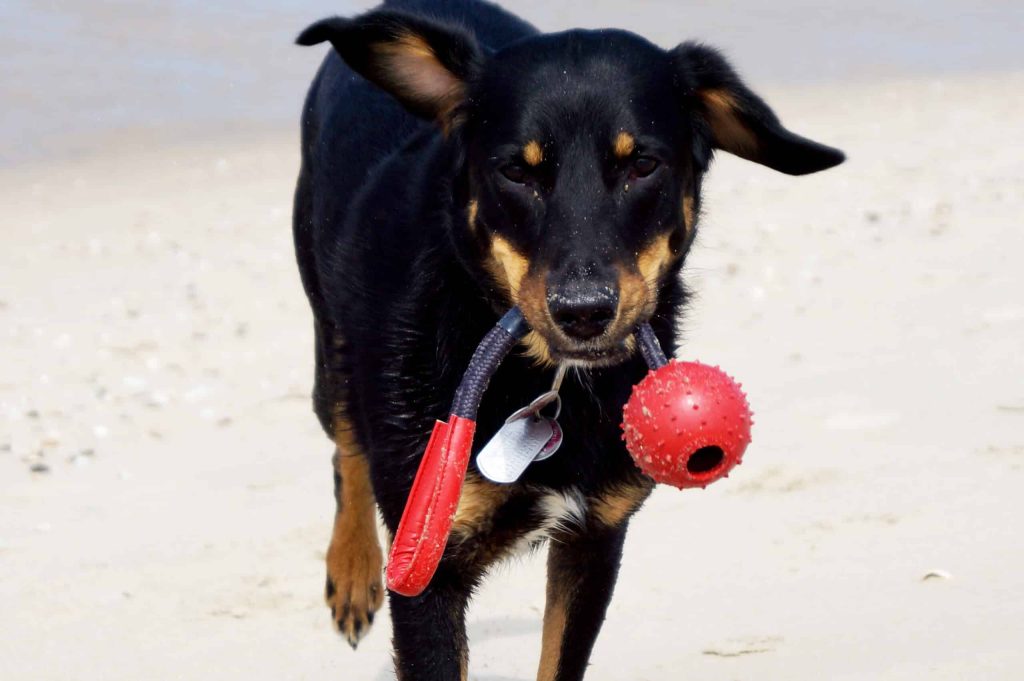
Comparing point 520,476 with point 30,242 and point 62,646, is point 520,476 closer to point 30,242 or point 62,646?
point 62,646

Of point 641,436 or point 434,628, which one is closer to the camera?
point 641,436

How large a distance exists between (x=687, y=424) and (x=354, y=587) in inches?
80.3

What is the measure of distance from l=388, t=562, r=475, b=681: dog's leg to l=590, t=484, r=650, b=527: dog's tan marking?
0.32 metres

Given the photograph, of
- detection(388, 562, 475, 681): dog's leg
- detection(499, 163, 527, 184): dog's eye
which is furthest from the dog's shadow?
detection(499, 163, 527, 184): dog's eye

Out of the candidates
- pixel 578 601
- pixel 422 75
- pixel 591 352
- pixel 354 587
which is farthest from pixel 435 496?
pixel 354 587

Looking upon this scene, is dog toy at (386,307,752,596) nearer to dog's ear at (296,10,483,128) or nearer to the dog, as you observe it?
the dog

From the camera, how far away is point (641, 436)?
2.90 metres

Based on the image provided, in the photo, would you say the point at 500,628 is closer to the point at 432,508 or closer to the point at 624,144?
the point at 432,508

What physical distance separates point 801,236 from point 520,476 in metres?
4.80

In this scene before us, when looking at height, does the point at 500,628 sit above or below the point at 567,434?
below

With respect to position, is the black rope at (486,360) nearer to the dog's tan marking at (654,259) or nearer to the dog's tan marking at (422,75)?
the dog's tan marking at (654,259)

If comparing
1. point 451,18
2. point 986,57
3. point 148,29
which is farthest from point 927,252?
point 148,29

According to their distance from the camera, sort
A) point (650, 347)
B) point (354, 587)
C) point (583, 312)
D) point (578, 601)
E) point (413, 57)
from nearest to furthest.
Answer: point (583, 312) < point (650, 347) < point (413, 57) < point (578, 601) < point (354, 587)

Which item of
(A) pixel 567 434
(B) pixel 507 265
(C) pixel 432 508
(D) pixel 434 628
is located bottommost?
(D) pixel 434 628
